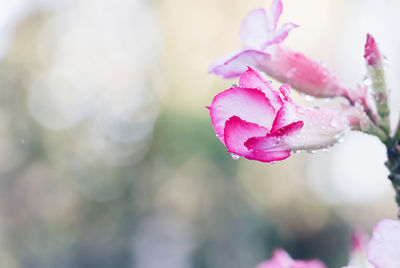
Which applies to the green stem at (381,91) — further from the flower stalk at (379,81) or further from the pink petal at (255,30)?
the pink petal at (255,30)

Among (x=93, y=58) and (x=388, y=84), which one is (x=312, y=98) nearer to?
(x=388, y=84)

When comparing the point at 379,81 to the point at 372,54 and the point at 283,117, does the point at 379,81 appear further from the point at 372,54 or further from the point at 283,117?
the point at 283,117

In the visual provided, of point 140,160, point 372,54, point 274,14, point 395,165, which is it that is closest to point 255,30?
point 274,14

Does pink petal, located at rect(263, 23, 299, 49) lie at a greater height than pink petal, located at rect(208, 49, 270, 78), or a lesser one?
greater

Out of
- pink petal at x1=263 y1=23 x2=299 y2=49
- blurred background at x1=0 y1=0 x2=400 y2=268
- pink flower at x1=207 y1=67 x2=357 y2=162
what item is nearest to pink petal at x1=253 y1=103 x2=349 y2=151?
pink flower at x1=207 y1=67 x2=357 y2=162

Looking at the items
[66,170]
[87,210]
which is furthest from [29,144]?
[87,210]

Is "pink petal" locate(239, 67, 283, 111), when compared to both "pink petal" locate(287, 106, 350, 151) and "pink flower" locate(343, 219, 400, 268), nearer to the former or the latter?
"pink petal" locate(287, 106, 350, 151)
